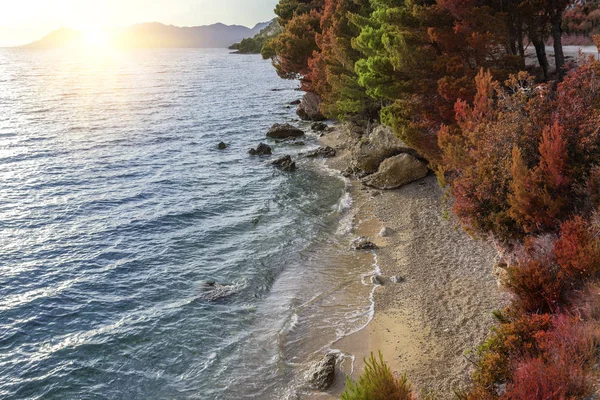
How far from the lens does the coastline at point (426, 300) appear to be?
14.0 meters

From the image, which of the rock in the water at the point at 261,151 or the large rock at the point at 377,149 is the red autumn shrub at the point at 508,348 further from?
the rock in the water at the point at 261,151

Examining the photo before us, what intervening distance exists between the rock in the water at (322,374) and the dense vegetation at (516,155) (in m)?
1.41

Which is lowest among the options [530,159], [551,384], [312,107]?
[551,384]

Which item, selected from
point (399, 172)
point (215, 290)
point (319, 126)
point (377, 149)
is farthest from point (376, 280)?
point (319, 126)

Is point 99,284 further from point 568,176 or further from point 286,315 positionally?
point 568,176

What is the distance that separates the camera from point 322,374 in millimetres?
14219

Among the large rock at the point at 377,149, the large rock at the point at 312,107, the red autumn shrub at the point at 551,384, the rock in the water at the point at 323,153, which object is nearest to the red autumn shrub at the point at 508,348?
the red autumn shrub at the point at 551,384

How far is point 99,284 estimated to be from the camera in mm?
21484

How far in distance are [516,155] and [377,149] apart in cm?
1856

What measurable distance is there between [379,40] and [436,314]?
1975 cm

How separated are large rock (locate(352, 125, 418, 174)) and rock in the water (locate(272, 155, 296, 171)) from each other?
6782 millimetres

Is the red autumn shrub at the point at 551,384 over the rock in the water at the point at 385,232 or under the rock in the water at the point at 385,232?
over

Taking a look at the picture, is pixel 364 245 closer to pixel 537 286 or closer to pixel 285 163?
pixel 537 286

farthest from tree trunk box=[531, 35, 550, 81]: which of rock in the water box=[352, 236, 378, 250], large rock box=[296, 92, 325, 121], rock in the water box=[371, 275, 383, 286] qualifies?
Result: large rock box=[296, 92, 325, 121]
